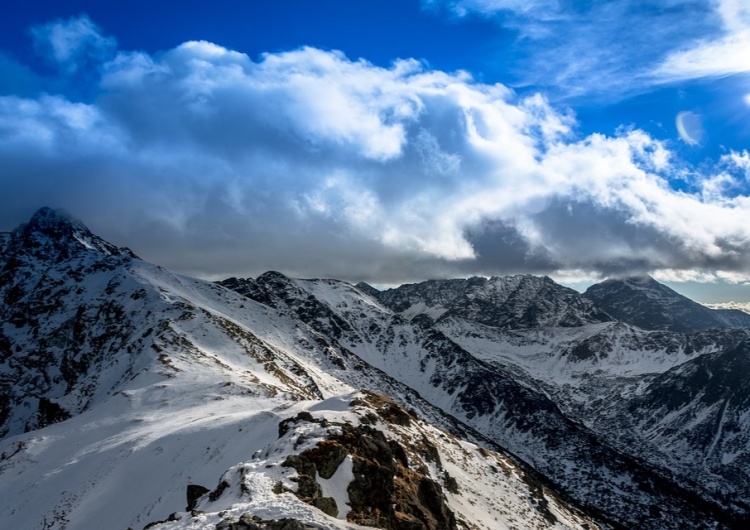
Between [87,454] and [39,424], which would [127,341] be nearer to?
[39,424]

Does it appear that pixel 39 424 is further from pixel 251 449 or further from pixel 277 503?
pixel 277 503

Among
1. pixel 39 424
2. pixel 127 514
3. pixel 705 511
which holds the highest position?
pixel 127 514

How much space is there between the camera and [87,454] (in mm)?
66625

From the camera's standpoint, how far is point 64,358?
169 meters

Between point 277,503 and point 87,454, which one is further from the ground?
point 277,503

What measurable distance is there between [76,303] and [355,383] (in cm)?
11085

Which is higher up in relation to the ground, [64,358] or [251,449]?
[251,449]

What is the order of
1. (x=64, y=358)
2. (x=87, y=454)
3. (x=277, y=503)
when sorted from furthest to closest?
1. (x=64, y=358)
2. (x=87, y=454)
3. (x=277, y=503)

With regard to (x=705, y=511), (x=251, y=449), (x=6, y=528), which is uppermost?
(x=251, y=449)

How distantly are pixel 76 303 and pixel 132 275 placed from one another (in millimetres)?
27329

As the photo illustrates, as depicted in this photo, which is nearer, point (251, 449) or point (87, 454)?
point (251, 449)

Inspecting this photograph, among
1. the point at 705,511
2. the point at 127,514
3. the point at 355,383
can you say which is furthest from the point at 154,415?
the point at 705,511

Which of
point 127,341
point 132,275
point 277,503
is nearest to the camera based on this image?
point 277,503

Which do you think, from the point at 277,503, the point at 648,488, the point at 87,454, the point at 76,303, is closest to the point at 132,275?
the point at 76,303
